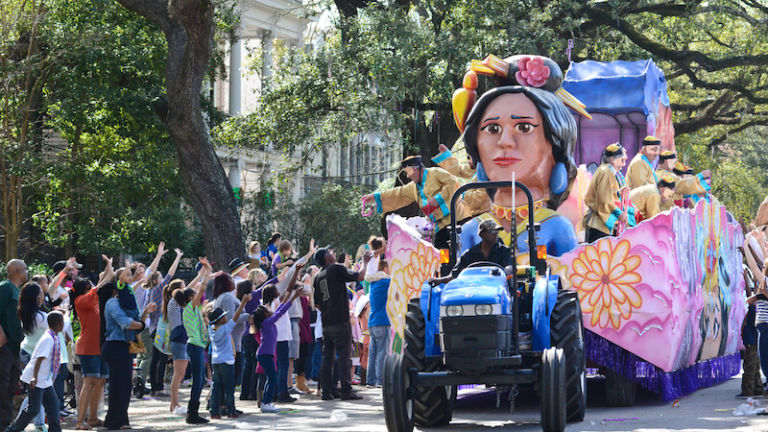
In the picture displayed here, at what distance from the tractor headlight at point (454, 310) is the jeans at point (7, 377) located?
4.43 m

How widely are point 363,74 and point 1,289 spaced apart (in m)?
Result: 12.2

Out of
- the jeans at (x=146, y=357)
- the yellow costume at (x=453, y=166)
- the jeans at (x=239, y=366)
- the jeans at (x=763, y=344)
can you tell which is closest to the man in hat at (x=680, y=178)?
the yellow costume at (x=453, y=166)

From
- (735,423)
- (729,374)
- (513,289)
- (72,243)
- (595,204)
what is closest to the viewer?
(513,289)

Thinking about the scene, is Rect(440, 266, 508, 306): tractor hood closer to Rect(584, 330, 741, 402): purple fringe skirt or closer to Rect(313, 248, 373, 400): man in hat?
Rect(584, 330, 741, 402): purple fringe skirt

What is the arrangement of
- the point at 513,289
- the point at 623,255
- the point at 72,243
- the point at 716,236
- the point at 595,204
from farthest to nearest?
the point at 72,243
the point at 716,236
the point at 595,204
the point at 623,255
the point at 513,289

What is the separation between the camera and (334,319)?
15.4 metres

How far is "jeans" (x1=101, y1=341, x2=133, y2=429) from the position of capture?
12.5 m

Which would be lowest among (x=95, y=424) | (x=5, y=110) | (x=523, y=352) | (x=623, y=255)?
(x=95, y=424)

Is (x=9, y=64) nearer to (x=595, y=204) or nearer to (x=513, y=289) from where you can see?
(x=595, y=204)

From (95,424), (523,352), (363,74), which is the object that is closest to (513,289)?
(523,352)

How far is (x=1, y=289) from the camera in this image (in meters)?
11.0

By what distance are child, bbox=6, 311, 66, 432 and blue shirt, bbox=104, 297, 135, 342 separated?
1.37m

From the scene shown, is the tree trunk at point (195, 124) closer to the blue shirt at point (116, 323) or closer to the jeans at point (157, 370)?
the jeans at point (157, 370)

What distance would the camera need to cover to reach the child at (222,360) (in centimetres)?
1326
